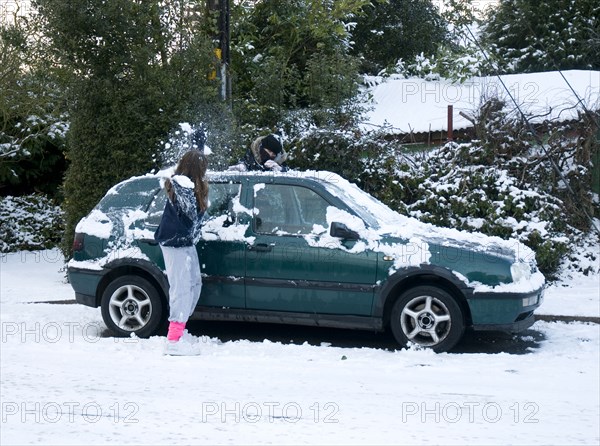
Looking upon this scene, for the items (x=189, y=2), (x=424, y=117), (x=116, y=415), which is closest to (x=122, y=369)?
(x=116, y=415)

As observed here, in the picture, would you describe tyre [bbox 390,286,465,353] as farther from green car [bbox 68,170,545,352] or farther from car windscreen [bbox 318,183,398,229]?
car windscreen [bbox 318,183,398,229]

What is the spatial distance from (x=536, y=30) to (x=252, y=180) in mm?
22022

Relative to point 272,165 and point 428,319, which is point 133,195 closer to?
point 272,165

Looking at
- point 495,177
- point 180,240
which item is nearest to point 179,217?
point 180,240

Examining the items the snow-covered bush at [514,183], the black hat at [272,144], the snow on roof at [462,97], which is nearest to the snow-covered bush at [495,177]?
the snow-covered bush at [514,183]

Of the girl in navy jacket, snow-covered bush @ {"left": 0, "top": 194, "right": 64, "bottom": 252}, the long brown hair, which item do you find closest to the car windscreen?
the long brown hair

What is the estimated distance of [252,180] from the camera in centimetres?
866

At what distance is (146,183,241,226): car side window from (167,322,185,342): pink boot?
1.15m

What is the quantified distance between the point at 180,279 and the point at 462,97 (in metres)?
10.7

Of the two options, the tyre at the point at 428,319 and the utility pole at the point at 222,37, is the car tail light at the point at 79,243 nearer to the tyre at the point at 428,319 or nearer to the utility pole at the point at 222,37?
the tyre at the point at 428,319

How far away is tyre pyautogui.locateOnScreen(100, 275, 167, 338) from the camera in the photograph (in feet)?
28.2

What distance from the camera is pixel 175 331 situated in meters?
7.97

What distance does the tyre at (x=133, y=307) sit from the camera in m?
8.60

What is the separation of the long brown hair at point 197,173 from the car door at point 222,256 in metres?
0.45
